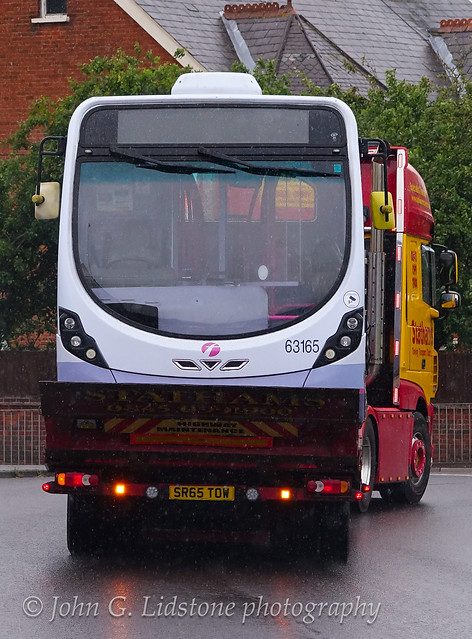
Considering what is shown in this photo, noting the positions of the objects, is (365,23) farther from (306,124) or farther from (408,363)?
(306,124)

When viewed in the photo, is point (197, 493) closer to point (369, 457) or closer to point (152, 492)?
point (152, 492)

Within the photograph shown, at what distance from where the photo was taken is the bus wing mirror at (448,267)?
653 inches

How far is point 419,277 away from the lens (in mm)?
15695

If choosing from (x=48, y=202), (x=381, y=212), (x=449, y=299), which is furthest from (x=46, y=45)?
(x=381, y=212)

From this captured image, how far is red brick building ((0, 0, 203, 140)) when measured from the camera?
3503cm

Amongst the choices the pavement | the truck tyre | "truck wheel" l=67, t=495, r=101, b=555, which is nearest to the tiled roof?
the pavement

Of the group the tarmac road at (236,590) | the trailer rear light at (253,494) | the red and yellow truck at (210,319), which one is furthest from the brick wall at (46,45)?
the trailer rear light at (253,494)

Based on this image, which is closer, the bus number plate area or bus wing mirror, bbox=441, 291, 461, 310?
the bus number plate area

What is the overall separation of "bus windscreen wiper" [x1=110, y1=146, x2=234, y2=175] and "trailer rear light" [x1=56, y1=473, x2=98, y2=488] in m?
2.30

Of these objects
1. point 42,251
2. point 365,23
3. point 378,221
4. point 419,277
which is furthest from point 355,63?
point 378,221

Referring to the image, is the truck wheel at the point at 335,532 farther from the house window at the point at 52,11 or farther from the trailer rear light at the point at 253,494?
the house window at the point at 52,11

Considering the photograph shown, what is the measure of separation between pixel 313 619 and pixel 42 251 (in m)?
17.8

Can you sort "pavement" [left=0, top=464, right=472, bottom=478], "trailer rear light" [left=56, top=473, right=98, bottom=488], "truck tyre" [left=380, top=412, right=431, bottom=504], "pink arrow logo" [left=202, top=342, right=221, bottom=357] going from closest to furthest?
"trailer rear light" [left=56, top=473, right=98, bottom=488] → "pink arrow logo" [left=202, top=342, right=221, bottom=357] → "truck tyre" [left=380, top=412, right=431, bottom=504] → "pavement" [left=0, top=464, right=472, bottom=478]

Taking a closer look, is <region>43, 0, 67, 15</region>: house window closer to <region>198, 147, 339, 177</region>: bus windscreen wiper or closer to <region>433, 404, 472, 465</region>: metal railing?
<region>433, 404, 472, 465</region>: metal railing
